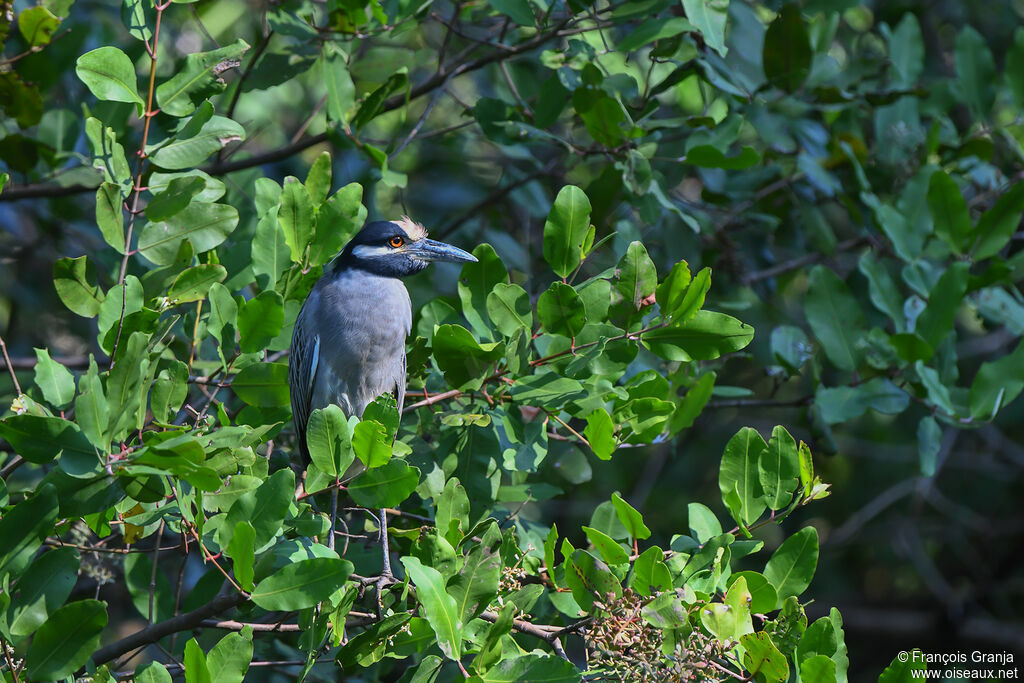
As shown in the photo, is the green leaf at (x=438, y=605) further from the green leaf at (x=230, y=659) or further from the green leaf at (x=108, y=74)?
the green leaf at (x=108, y=74)

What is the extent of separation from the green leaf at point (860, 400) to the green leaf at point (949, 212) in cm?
69

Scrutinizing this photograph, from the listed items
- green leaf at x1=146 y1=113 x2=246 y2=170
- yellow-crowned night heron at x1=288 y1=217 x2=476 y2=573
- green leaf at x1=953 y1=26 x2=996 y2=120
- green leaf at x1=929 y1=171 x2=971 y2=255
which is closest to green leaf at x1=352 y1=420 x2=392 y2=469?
green leaf at x1=146 y1=113 x2=246 y2=170

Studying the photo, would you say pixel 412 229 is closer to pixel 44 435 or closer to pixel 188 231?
pixel 188 231

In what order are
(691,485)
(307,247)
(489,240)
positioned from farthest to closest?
(691,485)
(489,240)
(307,247)

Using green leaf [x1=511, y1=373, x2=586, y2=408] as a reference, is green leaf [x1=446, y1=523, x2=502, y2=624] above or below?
below

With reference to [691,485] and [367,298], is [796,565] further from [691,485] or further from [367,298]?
[691,485]

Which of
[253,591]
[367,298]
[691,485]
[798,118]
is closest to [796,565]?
[253,591]

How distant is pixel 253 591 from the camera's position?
2.24 m

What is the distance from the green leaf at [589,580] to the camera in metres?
2.41

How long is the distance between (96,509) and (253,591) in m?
0.43

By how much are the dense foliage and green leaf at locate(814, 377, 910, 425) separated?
0.01 meters

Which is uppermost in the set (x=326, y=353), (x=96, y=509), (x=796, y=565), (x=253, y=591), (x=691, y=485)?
(x=96, y=509)

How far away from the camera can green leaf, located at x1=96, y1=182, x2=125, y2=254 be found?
8.36ft

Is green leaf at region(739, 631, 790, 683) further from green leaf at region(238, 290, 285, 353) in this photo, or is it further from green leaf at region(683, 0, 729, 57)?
green leaf at region(683, 0, 729, 57)
